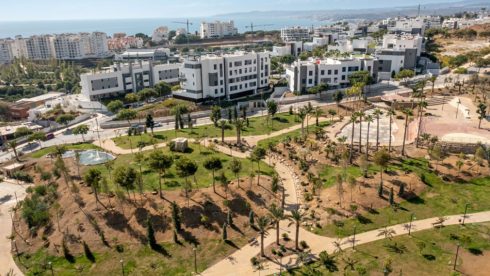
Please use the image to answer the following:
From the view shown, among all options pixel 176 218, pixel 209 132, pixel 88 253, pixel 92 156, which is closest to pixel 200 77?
Answer: pixel 209 132

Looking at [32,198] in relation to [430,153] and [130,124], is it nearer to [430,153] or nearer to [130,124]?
[130,124]

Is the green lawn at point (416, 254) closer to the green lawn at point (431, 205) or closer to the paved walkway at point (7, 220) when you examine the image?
the green lawn at point (431, 205)

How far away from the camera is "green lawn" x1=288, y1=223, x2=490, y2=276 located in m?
40.5

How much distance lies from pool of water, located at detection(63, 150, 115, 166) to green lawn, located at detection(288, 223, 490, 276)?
4578 cm

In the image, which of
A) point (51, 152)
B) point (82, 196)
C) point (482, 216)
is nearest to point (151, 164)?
point (82, 196)

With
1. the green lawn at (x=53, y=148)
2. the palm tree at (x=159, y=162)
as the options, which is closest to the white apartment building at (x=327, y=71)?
the green lawn at (x=53, y=148)

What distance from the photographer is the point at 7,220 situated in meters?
56.2

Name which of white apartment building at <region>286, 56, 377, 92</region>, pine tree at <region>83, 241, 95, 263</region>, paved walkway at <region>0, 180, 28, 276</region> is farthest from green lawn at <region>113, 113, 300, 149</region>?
pine tree at <region>83, 241, 95, 263</region>

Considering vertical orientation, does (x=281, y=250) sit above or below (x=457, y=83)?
below

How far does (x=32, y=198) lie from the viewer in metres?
56.2

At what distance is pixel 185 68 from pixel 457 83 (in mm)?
78204

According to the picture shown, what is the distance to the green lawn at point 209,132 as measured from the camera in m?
81.8

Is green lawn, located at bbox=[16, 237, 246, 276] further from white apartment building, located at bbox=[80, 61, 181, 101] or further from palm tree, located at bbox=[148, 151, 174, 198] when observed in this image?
white apartment building, located at bbox=[80, 61, 181, 101]

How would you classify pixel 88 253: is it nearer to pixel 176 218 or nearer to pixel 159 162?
pixel 176 218
